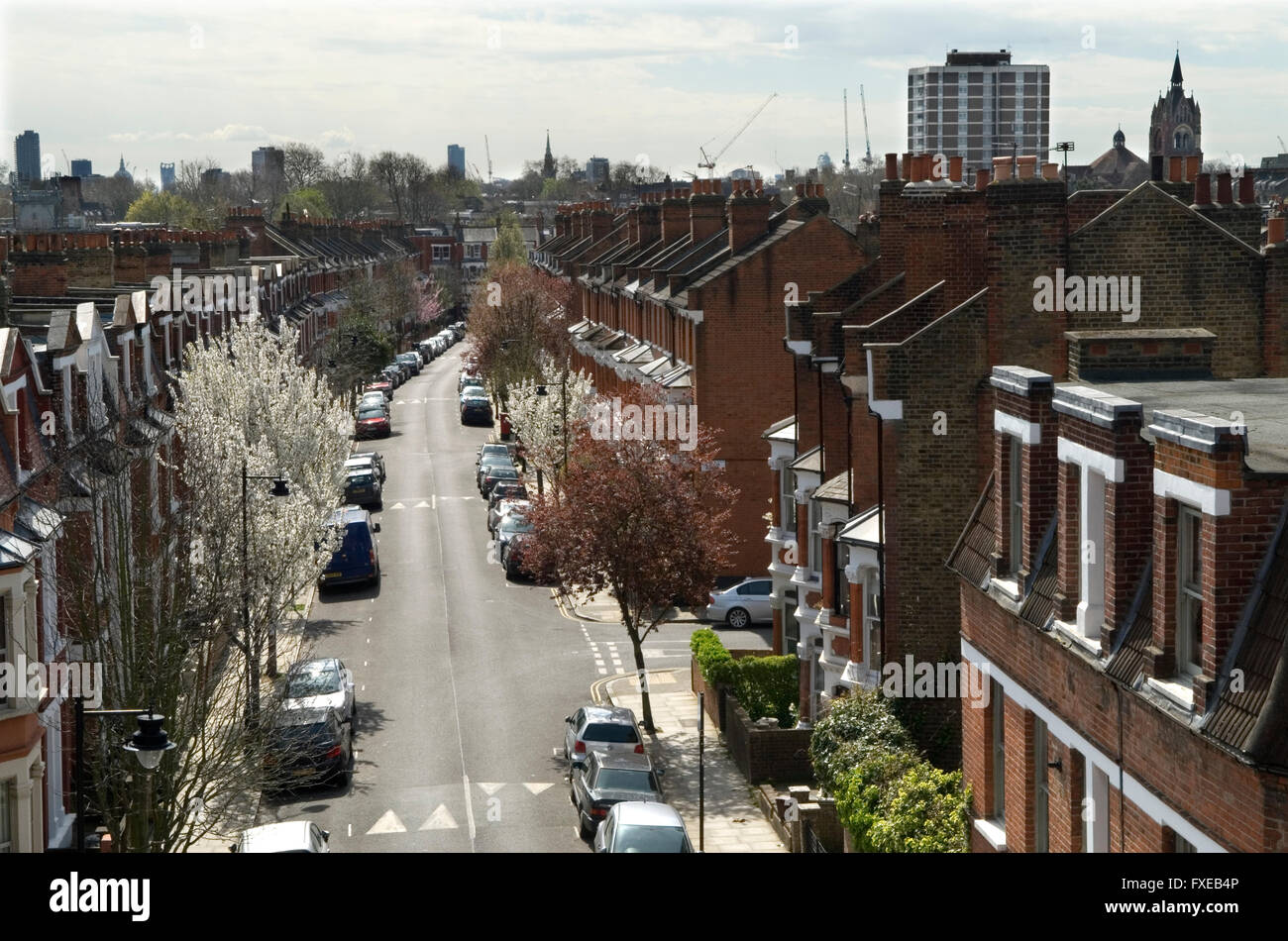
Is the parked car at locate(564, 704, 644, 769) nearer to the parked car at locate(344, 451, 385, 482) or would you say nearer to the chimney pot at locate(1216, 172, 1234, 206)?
the chimney pot at locate(1216, 172, 1234, 206)

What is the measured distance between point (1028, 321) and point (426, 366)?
346ft

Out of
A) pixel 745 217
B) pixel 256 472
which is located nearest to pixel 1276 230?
pixel 256 472

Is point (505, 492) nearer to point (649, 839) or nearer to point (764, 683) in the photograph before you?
point (764, 683)

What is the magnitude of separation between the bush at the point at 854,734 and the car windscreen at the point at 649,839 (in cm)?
244

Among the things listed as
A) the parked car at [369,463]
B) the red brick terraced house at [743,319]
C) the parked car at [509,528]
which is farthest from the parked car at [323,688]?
the parked car at [369,463]

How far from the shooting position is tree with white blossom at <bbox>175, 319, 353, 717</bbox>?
84.0ft

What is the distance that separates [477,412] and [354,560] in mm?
39173

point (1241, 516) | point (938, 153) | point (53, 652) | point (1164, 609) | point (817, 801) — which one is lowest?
point (817, 801)

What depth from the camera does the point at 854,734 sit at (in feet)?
76.3

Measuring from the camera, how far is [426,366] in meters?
125

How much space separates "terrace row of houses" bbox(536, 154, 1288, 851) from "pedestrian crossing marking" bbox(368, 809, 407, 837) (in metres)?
8.19

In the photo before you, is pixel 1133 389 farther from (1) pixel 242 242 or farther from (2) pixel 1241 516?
(1) pixel 242 242

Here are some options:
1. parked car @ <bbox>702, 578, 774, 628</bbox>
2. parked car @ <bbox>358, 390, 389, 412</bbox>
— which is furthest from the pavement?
parked car @ <bbox>358, 390, 389, 412</bbox>
